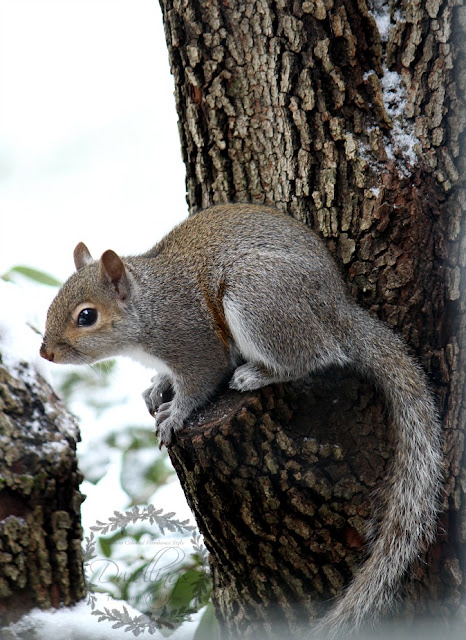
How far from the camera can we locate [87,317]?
2494 mm

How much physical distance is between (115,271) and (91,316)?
186 mm

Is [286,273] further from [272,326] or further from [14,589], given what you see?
[14,589]

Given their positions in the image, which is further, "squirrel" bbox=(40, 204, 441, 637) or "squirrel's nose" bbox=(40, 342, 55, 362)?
"squirrel's nose" bbox=(40, 342, 55, 362)

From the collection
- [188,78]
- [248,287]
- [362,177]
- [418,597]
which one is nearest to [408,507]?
[418,597]

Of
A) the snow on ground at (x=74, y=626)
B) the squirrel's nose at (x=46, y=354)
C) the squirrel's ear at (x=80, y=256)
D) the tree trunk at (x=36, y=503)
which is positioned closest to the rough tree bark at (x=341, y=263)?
the snow on ground at (x=74, y=626)

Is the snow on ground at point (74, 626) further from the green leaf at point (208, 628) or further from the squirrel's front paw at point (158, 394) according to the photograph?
the squirrel's front paw at point (158, 394)

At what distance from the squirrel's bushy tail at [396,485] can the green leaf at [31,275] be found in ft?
4.10

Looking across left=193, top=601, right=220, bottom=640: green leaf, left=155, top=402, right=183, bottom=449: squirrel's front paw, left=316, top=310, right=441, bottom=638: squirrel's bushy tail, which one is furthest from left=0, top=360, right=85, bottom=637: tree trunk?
left=316, top=310, right=441, bottom=638: squirrel's bushy tail

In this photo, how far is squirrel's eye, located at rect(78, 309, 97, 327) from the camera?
2.48 metres

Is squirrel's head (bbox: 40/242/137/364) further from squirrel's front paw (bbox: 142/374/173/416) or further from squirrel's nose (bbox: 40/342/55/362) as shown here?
squirrel's front paw (bbox: 142/374/173/416)

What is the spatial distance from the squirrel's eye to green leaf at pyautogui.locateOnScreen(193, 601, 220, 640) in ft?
3.70

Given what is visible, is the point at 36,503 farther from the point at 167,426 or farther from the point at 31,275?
the point at 31,275

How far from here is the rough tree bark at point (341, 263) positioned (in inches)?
83.5

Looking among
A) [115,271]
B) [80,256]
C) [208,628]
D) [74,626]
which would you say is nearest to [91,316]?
[115,271]
